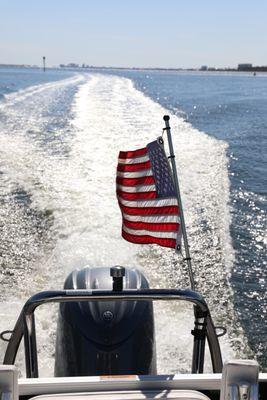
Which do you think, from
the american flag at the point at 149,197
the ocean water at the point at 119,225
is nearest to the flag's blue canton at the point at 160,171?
the american flag at the point at 149,197

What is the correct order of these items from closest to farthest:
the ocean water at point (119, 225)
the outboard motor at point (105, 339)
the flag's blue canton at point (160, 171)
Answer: the outboard motor at point (105, 339)
the flag's blue canton at point (160, 171)
the ocean water at point (119, 225)

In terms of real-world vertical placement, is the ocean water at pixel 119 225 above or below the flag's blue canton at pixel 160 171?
below

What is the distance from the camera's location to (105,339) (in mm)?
3229

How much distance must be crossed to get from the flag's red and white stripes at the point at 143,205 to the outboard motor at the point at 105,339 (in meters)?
0.68

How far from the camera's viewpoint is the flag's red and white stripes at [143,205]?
3.92 m

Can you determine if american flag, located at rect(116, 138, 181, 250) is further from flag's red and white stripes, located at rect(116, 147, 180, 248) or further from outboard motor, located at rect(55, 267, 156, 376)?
outboard motor, located at rect(55, 267, 156, 376)

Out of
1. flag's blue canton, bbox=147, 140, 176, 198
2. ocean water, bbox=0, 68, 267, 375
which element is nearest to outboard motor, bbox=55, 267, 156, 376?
flag's blue canton, bbox=147, 140, 176, 198

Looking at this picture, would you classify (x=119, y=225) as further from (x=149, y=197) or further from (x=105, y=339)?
(x=105, y=339)

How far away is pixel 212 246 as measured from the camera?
7676 millimetres

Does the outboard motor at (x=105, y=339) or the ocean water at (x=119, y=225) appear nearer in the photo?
the outboard motor at (x=105, y=339)

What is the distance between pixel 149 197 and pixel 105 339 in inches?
48.1

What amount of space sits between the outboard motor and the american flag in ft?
2.09

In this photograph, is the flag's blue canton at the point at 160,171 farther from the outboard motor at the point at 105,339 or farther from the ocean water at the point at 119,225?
the ocean water at the point at 119,225

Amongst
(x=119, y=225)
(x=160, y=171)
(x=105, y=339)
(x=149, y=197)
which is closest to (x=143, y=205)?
(x=149, y=197)
